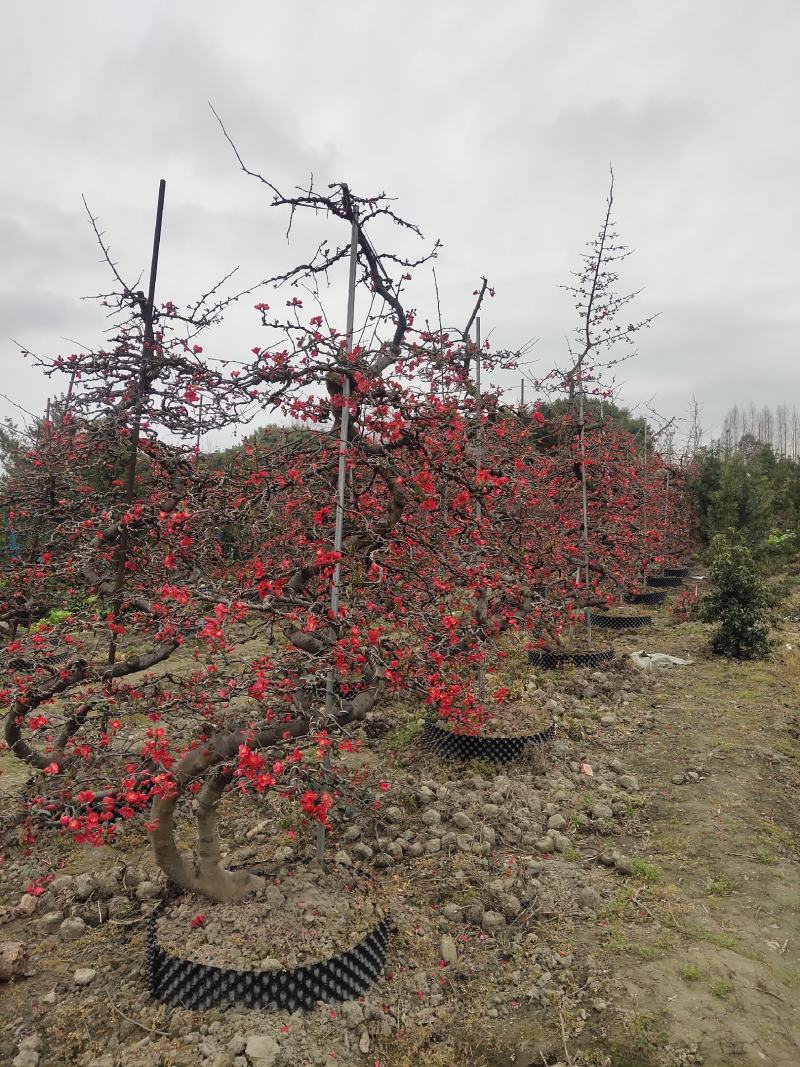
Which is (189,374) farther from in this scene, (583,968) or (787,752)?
(787,752)

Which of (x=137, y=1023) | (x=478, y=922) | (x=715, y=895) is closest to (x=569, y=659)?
(x=715, y=895)

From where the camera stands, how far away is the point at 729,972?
326 centimetres

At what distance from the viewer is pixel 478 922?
3.75 meters

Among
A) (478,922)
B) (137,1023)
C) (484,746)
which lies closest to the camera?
(137,1023)

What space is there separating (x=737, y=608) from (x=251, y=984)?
8631 millimetres

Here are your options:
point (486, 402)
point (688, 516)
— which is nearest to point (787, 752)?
point (486, 402)

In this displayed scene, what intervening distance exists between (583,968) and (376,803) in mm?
1961

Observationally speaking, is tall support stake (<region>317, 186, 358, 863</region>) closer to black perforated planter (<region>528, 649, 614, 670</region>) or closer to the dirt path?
the dirt path

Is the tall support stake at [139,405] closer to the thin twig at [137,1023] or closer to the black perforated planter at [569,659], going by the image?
the thin twig at [137,1023]

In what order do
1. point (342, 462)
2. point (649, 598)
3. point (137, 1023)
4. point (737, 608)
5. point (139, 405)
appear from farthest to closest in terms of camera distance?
point (649, 598)
point (737, 608)
point (139, 405)
point (342, 462)
point (137, 1023)

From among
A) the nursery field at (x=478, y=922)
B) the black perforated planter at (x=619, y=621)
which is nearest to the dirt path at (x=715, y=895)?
the nursery field at (x=478, y=922)

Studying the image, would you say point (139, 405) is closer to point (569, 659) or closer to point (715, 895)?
point (715, 895)

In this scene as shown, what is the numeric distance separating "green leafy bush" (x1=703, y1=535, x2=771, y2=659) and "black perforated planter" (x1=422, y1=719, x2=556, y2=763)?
499 cm

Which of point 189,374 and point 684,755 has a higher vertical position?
point 189,374
